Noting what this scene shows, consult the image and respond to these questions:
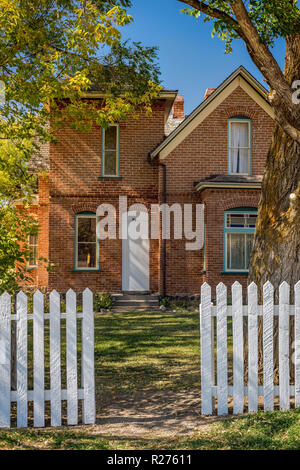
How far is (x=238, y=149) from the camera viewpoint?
1925 centimetres

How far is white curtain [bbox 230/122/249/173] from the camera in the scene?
63.0ft

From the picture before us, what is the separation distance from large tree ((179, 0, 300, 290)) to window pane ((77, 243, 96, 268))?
12.4 metres

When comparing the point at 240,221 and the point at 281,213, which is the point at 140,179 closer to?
the point at 240,221

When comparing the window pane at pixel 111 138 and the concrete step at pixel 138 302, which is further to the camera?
the window pane at pixel 111 138

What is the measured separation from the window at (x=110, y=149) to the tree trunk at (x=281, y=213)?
40.6ft

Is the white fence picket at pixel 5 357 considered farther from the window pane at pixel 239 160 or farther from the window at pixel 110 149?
the window pane at pixel 239 160

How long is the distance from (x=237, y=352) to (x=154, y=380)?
2.61 metres

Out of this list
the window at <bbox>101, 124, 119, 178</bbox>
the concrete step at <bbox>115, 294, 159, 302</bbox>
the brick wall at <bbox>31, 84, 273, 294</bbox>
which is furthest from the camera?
the window at <bbox>101, 124, 119, 178</bbox>

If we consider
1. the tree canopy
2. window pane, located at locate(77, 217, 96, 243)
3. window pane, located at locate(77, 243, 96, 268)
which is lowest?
window pane, located at locate(77, 243, 96, 268)

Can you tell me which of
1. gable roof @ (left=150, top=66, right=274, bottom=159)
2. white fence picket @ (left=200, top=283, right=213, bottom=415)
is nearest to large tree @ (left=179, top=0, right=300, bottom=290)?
white fence picket @ (left=200, top=283, right=213, bottom=415)

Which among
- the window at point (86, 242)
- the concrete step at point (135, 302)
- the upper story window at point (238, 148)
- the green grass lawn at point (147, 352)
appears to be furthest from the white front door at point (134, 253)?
the upper story window at point (238, 148)

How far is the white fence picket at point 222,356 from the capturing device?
19.4 feet

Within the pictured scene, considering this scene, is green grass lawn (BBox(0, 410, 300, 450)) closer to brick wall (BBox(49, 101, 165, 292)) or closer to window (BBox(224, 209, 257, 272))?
window (BBox(224, 209, 257, 272))

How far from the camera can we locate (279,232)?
7172 millimetres
